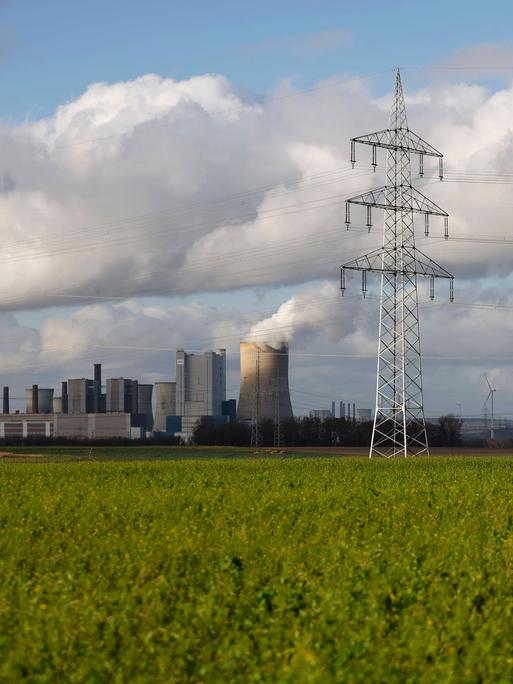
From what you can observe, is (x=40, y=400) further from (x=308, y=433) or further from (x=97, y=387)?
(x=308, y=433)

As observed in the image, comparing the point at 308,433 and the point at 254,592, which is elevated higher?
the point at 254,592

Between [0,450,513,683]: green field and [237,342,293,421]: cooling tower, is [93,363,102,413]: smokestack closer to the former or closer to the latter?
[237,342,293,421]: cooling tower

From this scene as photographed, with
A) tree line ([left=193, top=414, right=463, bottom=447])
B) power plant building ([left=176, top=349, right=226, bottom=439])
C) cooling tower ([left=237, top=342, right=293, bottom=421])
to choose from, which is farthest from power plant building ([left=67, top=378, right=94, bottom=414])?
cooling tower ([left=237, top=342, right=293, bottom=421])

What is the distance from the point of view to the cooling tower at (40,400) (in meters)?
194

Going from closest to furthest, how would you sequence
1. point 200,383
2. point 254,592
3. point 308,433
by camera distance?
1. point 254,592
2. point 308,433
3. point 200,383

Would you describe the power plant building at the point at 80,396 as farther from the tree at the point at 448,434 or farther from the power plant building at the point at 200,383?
the tree at the point at 448,434

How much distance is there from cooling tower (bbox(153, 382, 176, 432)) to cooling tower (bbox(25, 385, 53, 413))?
20.2 metres

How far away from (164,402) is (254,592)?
610 ft

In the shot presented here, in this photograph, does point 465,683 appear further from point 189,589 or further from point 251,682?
point 189,589

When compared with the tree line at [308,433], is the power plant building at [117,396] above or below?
above

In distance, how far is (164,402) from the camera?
199m

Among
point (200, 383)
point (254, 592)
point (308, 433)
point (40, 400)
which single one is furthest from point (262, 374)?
point (254, 592)

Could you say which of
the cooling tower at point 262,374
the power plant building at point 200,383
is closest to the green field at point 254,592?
the cooling tower at point 262,374

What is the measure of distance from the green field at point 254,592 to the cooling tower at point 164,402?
172 metres
